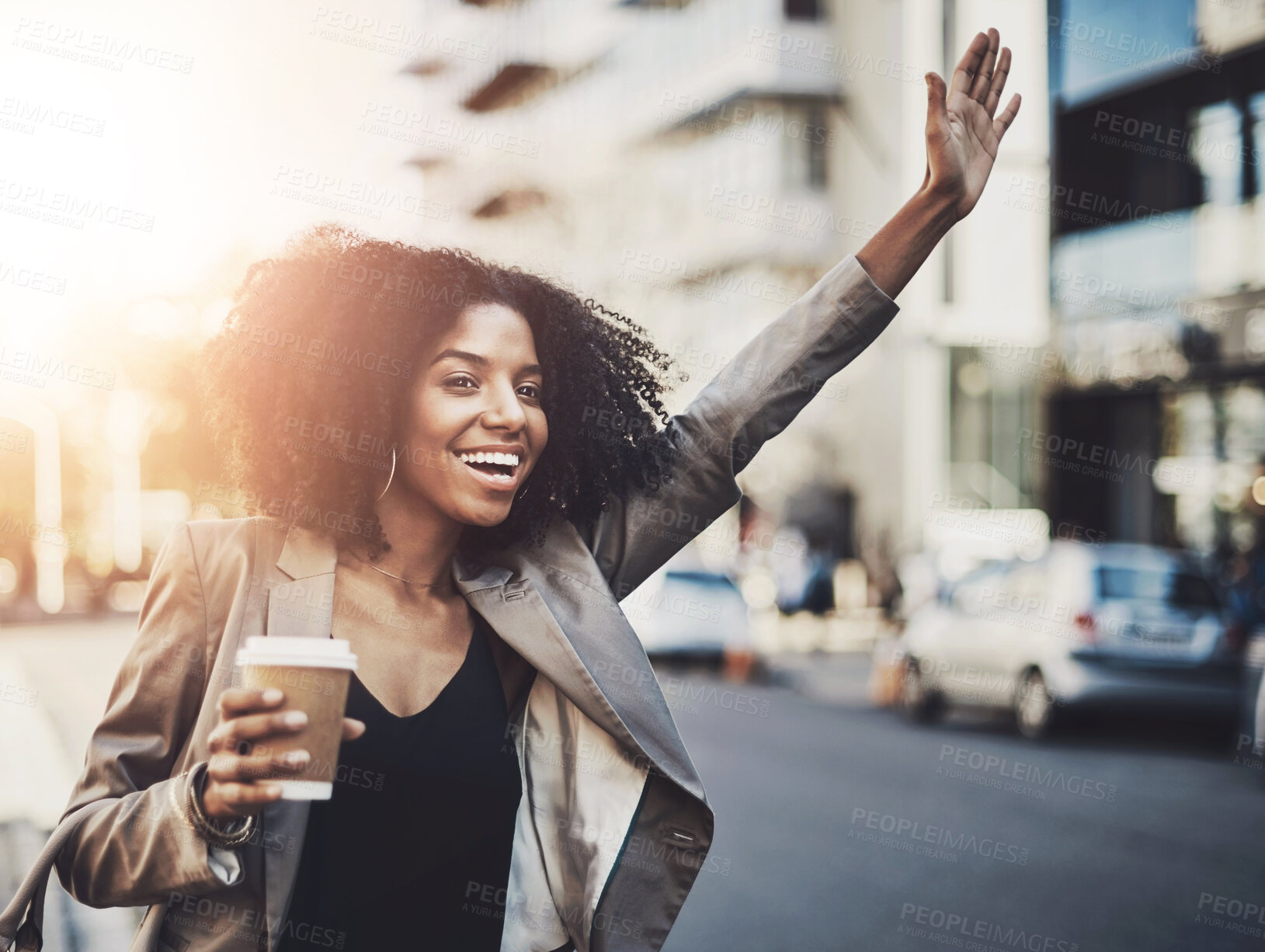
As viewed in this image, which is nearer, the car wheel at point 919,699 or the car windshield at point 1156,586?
the car windshield at point 1156,586

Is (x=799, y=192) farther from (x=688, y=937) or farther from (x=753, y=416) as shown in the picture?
(x=753, y=416)

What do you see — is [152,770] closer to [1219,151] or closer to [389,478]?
[389,478]

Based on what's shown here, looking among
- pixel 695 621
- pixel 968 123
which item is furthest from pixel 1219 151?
pixel 968 123

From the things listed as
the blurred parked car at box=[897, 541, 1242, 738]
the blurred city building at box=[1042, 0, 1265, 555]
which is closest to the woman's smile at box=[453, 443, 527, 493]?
the blurred parked car at box=[897, 541, 1242, 738]

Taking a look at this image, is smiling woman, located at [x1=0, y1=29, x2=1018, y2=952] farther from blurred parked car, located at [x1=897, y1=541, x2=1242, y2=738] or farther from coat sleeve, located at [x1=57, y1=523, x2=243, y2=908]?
blurred parked car, located at [x1=897, y1=541, x2=1242, y2=738]

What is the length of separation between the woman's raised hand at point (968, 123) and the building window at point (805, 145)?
32225 millimetres

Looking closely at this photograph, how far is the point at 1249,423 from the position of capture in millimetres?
18359

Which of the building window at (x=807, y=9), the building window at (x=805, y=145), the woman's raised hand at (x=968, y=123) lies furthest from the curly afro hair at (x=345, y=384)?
the building window at (x=807, y=9)

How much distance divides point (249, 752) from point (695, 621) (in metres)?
16.2

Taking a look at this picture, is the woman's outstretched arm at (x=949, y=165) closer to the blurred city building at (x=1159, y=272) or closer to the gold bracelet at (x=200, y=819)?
the gold bracelet at (x=200, y=819)

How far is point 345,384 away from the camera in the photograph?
2.30 meters

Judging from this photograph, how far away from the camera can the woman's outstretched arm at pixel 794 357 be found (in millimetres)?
2342

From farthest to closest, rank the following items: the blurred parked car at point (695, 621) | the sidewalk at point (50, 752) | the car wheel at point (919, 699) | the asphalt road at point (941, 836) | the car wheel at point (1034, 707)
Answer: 1. the blurred parked car at point (695, 621)
2. the car wheel at point (919, 699)
3. the car wheel at point (1034, 707)
4. the asphalt road at point (941, 836)
5. the sidewalk at point (50, 752)

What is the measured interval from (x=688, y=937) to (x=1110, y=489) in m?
17.6
